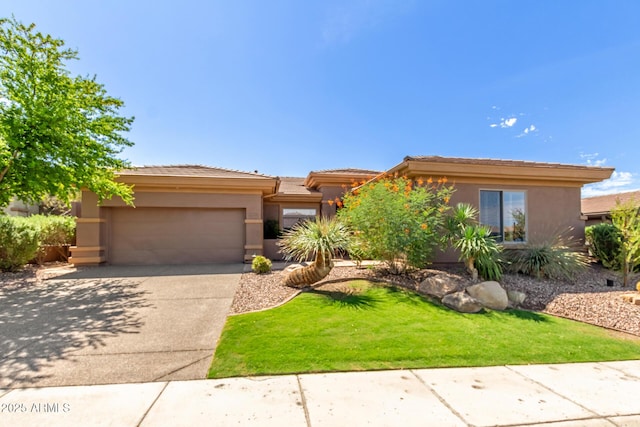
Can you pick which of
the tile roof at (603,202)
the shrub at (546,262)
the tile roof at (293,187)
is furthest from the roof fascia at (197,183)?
the tile roof at (603,202)

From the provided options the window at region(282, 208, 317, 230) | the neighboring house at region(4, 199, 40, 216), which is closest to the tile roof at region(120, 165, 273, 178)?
the window at region(282, 208, 317, 230)

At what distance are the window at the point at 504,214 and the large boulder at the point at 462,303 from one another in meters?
4.36

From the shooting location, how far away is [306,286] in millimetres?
7629

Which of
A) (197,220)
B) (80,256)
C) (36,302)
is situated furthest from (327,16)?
(80,256)

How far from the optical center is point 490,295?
266 inches

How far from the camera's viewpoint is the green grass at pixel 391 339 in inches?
161

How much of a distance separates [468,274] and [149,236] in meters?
11.7

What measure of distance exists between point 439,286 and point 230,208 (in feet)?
28.4

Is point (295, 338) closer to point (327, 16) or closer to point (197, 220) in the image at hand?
point (197, 220)

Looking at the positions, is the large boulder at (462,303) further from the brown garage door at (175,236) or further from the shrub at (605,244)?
the brown garage door at (175,236)

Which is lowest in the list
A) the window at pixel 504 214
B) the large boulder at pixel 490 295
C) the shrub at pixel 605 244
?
the large boulder at pixel 490 295

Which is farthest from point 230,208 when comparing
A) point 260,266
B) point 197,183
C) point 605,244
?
point 605,244

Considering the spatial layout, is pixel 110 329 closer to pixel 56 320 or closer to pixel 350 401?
pixel 56 320

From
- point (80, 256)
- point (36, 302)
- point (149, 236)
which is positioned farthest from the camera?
point (149, 236)
